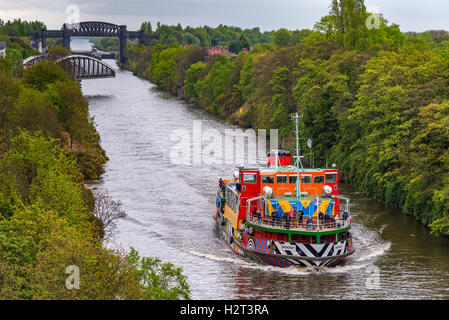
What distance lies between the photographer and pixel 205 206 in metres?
67.2

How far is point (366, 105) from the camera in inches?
2943

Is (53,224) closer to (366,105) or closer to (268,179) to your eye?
(268,179)

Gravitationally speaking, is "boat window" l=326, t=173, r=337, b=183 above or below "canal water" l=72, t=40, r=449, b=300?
above

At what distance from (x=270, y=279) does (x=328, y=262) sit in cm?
405

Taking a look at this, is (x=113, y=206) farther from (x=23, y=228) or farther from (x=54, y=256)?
(x=54, y=256)

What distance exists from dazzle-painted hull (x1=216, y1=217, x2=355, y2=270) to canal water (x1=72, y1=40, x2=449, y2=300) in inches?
23.8

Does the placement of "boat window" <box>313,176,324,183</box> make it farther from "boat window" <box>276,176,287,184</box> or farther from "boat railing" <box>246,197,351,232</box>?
"boat railing" <box>246,197,351,232</box>

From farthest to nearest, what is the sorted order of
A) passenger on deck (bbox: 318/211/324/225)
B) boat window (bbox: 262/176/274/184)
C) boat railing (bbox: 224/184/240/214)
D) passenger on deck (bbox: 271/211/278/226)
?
boat railing (bbox: 224/184/240/214)
boat window (bbox: 262/176/274/184)
passenger on deck (bbox: 271/211/278/226)
passenger on deck (bbox: 318/211/324/225)

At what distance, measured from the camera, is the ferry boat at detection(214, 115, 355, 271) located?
1927 inches

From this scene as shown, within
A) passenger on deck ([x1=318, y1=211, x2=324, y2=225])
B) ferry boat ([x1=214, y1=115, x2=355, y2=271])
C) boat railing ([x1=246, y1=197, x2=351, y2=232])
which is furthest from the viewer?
passenger on deck ([x1=318, y1=211, x2=324, y2=225])

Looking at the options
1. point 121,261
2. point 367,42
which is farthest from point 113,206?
point 367,42

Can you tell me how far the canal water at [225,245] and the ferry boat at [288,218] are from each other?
986 millimetres

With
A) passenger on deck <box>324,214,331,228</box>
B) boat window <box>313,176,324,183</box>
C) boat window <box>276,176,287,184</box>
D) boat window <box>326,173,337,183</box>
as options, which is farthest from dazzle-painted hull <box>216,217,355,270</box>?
boat window <box>326,173,337,183</box>
